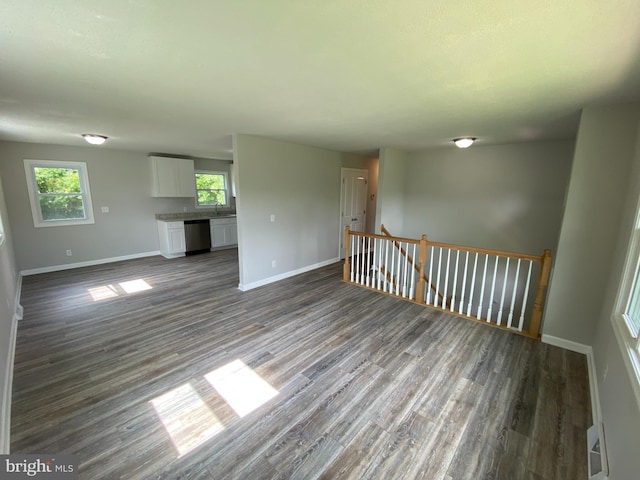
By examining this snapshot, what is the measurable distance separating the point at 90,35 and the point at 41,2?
24 cm

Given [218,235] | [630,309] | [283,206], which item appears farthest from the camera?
[218,235]

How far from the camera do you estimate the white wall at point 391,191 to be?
16.9 feet

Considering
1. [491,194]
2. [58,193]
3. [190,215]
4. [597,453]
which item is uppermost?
[491,194]

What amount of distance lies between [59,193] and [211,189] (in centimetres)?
303

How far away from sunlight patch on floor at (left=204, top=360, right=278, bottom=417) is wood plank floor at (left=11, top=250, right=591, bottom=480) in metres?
0.02

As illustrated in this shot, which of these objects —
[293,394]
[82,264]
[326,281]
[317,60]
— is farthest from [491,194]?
[82,264]

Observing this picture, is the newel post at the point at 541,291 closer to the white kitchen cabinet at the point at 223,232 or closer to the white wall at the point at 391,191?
the white wall at the point at 391,191

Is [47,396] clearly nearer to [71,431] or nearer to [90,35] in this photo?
[71,431]

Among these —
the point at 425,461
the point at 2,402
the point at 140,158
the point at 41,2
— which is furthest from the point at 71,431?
the point at 140,158

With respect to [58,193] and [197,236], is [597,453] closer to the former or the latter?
[197,236]

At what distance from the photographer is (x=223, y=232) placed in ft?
23.0

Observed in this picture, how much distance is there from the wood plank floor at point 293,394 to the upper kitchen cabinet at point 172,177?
10.4 ft

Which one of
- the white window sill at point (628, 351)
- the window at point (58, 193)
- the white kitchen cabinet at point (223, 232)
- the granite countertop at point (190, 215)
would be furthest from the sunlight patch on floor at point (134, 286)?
the white window sill at point (628, 351)

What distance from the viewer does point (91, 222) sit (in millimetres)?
5441
